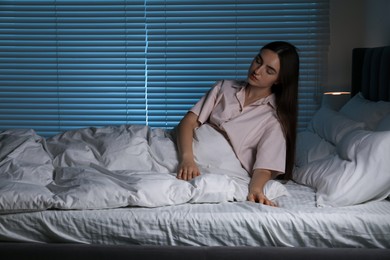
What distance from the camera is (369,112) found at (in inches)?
111

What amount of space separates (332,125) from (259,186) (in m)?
0.78

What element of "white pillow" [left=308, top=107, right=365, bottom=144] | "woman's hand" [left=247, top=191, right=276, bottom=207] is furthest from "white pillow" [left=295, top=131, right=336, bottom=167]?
"woman's hand" [left=247, top=191, right=276, bottom=207]

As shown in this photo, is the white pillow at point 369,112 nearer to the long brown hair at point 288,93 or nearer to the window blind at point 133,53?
the long brown hair at point 288,93

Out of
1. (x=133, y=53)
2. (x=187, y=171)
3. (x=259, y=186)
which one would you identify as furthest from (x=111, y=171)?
(x=133, y=53)

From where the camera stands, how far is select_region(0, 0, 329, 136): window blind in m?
4.60

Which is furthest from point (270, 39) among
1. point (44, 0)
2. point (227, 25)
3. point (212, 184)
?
point (212, 184)

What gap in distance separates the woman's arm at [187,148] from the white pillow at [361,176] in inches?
19.1

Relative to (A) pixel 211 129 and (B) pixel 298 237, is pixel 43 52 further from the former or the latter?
(B) pixel 298 237

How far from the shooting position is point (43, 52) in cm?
487

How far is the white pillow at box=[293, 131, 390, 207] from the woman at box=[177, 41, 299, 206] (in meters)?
0.30

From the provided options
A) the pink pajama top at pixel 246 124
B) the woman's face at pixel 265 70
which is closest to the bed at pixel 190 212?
the pink pajama top at pixel 246 124

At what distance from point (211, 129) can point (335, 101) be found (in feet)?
5.99

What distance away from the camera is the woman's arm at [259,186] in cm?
218

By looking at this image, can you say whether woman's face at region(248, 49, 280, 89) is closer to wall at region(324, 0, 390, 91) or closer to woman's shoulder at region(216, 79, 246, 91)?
woman's shoulder at region(216, 79, 246, 91)
